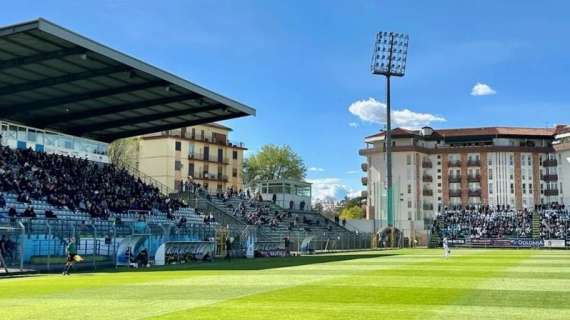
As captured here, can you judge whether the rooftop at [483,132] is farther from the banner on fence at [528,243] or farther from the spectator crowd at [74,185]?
the spectator crowd at [74,185]

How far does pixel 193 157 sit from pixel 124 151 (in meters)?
11.2

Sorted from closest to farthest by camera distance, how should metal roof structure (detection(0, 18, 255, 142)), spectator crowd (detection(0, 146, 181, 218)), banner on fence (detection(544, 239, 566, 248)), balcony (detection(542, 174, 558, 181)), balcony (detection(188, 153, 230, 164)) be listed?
metal roof structure (detection(0, 18, 255, 142)), spectator crowd (detection(0, 146, 181, 218)), banner on fence (detection(544, 239, 566, 248)), balcony (detection(188, 153, 230, 164)), balcony (detection(542, 174, 558, 181))

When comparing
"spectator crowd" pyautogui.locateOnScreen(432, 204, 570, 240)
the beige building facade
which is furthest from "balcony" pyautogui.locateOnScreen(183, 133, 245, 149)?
"spectator crowd" pyautogui.locateOnScreen(432, 204, 570, 240)

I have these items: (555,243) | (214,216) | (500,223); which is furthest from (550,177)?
(214,216)

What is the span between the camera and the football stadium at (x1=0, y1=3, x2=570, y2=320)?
651 inches

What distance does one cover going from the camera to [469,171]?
111438mm

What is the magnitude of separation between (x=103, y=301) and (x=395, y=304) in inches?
287

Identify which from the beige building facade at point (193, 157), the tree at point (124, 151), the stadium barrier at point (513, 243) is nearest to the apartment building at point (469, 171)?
the beige building facade at point (193, 157)

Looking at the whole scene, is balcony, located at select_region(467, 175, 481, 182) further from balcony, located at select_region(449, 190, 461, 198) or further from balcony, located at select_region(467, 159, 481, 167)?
balcony, located at select_region(449, 190, 461, 198)

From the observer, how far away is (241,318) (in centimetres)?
1257

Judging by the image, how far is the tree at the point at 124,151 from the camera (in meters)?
93.5

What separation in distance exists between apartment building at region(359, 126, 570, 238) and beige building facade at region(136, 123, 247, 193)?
80.8ft

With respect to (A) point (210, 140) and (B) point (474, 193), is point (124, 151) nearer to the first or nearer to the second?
(A) point (210, 140)

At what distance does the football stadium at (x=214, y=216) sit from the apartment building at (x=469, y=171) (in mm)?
244
